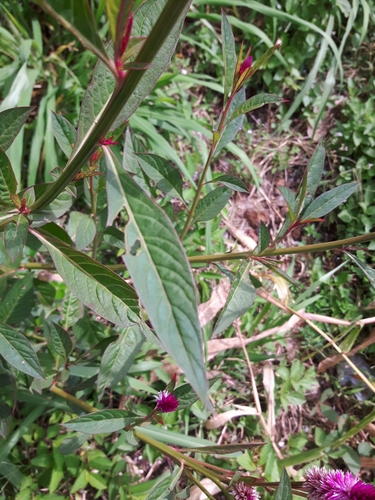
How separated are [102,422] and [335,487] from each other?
1.54ft

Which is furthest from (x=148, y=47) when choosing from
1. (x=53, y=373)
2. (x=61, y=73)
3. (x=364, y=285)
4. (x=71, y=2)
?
(x=364, y=285)

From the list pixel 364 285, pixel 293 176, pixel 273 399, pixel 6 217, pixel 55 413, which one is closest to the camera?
pixel 6 217

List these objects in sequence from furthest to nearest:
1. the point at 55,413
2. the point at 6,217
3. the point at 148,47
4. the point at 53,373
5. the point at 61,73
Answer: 1. the point at 61,73
2. the point at 55,413
3. the point at 53,373
4. the point at 6,217
5. the point at 148,47

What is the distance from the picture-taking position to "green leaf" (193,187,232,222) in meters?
0.99

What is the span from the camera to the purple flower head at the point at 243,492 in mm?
825

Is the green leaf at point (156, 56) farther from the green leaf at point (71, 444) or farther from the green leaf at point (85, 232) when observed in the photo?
the green leaf at point (71, 444)

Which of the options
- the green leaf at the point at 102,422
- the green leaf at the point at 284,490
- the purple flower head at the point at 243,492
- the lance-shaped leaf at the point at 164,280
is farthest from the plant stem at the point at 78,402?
the lance-shaped leaf at the point at 164,280

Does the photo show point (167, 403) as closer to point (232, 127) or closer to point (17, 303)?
point (17, 303)

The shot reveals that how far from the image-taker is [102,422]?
92 cm

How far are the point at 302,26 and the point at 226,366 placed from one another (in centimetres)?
183

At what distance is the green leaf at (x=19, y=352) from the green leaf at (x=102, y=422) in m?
0.12

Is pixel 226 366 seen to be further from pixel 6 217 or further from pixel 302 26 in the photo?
pixel 302 26

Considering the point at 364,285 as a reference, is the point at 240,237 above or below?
above

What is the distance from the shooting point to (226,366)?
1.92 meters
